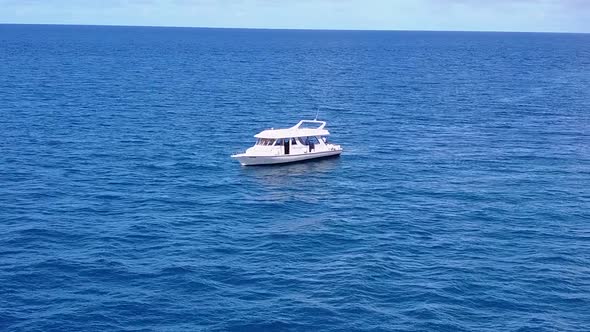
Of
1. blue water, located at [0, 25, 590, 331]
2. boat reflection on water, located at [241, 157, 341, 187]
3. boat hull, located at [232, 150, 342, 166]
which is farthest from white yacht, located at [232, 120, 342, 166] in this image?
blue water, located at [0, 25, 590, 331]

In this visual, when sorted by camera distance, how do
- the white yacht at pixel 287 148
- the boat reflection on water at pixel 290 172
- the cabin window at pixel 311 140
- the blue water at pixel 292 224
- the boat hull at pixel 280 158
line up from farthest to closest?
the cabin window at pixel 311 140, the white yacht at pixel 287 148, the boat hull at pixel 280 158, the boat reflection on water at pixel 290 172, the blue water at pixel 292 224

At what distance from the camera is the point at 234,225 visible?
2643 inches

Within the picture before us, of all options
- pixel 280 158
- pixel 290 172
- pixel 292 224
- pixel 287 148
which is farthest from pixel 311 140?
pixel 292 224

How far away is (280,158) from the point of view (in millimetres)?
92125

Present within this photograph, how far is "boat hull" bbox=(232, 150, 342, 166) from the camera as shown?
8999 cm

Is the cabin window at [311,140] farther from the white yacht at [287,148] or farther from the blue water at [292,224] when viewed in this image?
the blue water at [292,224]

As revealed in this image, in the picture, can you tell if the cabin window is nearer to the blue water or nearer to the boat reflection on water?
the boat reflection on water

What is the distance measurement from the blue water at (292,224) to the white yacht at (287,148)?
156cm

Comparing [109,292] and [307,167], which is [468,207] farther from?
[109,292]

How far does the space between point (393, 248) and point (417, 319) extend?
1361 cm

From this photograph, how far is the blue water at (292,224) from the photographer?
48.7m

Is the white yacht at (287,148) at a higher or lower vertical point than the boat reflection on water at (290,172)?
higher

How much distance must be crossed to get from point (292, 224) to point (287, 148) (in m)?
27.1

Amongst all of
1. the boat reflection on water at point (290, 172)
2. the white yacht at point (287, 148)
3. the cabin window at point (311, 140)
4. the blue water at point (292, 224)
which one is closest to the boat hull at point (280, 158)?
the white yacht at point (287, 148)
